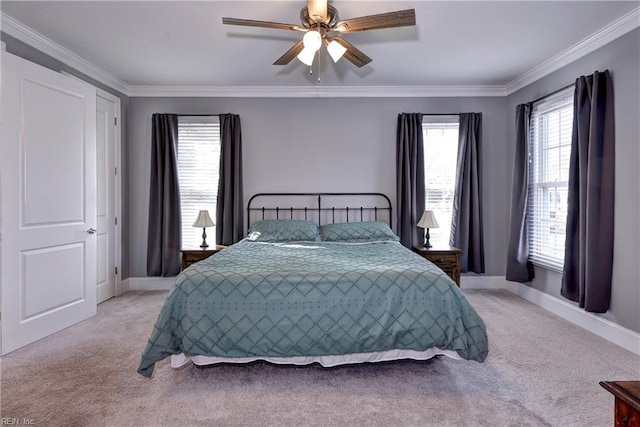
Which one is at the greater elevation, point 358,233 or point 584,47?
point 584,47

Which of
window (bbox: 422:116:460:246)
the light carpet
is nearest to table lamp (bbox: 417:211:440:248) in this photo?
window (bbox: 422:116:460:246)

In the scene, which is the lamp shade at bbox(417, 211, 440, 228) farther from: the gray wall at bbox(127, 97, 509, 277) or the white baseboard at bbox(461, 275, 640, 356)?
the white baseboard at bbox(461, 275, 640, 356)

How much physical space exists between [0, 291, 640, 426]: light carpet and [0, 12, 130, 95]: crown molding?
2.72 metres

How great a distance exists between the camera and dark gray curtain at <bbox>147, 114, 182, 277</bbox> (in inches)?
175

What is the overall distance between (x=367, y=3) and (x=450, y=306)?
232cm

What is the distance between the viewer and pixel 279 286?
2.24 m

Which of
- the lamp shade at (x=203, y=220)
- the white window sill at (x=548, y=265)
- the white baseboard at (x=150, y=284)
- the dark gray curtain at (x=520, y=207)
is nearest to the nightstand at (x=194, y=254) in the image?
the lamp shade at (x=203, y=220)

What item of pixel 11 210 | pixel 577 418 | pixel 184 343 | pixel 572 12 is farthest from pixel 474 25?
pixel 11 210

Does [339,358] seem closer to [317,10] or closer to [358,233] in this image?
[358,233]

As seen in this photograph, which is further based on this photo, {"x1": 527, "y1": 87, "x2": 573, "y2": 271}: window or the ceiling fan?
{"x1": 527, "y1": 87, "x2": 573, "y2": 271}: window

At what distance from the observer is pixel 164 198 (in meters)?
4.43

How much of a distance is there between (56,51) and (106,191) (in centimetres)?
158

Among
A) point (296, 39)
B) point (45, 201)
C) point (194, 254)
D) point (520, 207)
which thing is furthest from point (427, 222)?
point (45, 201)

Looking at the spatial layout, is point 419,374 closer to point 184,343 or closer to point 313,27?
point 184,343
